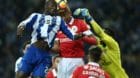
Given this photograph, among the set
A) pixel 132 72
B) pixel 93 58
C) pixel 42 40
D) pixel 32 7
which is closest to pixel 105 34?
pixel 42 40

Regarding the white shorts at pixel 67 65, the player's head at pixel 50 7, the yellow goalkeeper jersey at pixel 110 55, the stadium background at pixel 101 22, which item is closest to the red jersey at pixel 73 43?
the white shorts at pixel 67 65

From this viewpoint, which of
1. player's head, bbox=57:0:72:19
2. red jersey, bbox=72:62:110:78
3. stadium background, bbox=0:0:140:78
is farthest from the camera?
stadium background, bbox=0:0:140:78

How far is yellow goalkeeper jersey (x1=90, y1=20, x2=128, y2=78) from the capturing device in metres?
12.6

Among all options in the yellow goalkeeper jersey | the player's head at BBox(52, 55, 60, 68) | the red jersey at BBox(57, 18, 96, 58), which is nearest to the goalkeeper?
the yellow goalkeeper jersey

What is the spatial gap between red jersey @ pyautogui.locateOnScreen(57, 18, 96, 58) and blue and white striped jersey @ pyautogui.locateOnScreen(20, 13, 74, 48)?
0.72m

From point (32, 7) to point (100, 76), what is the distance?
443 inches

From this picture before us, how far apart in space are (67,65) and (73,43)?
1.24ft

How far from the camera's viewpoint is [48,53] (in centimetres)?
1202

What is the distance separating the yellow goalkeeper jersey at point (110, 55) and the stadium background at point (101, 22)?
7322 mm

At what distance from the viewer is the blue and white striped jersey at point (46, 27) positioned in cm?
1179

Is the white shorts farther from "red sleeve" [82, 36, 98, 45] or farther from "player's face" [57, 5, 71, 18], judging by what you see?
"player's face" [57, 5, 71, 18]

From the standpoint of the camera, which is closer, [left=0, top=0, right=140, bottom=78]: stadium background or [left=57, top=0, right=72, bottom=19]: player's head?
[left=57, top=0, right=72, bottom=19]: player's head

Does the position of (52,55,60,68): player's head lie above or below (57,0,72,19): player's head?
below

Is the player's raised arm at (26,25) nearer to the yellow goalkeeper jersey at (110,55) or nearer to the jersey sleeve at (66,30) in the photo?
the jersey sleeve at (66,30)
